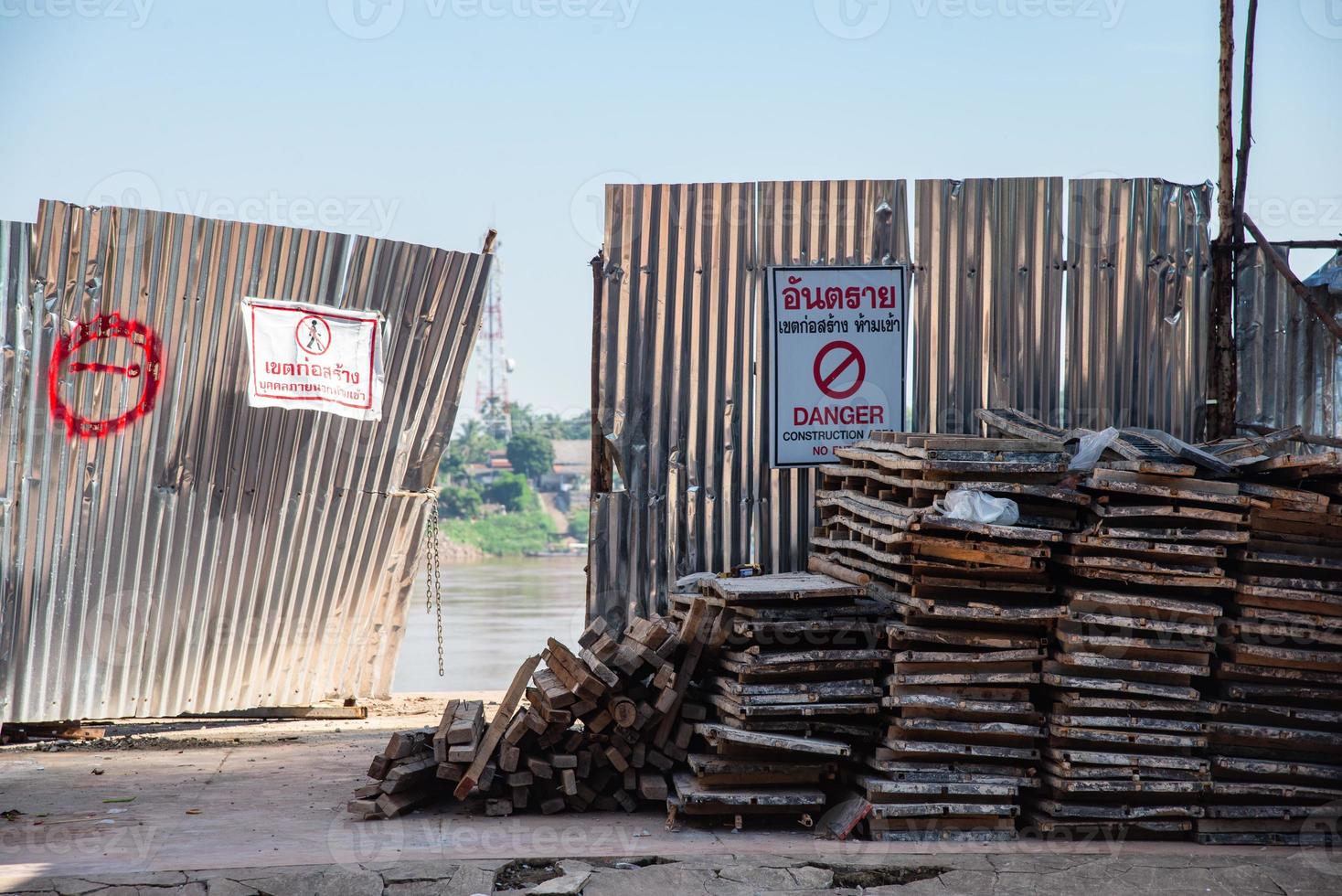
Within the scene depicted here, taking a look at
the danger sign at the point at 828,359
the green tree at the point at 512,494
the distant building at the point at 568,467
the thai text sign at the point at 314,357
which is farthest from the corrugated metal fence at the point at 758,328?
the distant building at the point at 568,467

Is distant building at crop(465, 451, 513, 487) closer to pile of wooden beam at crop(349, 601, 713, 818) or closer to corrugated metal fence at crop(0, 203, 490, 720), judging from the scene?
corrugated metal fence at crop(0, 203, 490, 720)

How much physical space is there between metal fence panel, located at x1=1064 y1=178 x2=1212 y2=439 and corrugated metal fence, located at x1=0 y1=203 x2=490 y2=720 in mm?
4984

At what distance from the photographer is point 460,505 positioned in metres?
46.9

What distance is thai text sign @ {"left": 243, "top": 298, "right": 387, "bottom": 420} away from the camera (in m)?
8.95

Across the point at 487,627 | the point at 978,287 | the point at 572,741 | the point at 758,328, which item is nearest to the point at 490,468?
the point at 487,627

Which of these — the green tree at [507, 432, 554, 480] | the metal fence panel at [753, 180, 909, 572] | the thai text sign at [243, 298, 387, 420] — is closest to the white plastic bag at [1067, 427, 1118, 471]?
the metal fence panel at [753, 180, 909, 572]

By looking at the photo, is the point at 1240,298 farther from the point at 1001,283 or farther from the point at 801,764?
the point at 801,764

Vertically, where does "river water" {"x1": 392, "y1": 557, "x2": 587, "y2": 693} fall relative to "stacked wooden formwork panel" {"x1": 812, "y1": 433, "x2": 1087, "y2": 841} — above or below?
below

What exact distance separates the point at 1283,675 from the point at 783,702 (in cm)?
298

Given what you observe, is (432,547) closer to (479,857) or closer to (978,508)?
(479,857)

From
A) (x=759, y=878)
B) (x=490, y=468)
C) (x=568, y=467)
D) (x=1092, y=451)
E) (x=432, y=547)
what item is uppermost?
(x=568, y=467)

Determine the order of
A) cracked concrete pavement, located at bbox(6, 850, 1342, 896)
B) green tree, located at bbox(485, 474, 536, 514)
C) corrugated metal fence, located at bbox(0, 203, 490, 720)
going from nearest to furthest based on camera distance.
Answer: cracked concrete pavement, located at bbox(6, 850, 1342, 896) < corrugated metal fence, located at bbox(0, 203, 490, 720) < green tree, located at bbox(485, 474, 536, 514)

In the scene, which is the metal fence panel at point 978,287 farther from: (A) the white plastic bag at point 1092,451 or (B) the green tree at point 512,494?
(B) the green tree at point 512,494

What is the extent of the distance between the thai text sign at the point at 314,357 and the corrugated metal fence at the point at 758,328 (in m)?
2.04
